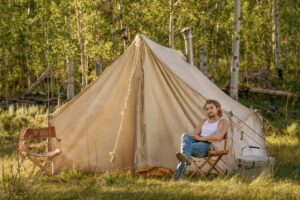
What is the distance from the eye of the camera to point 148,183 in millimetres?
8172

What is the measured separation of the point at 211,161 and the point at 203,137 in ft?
2.42

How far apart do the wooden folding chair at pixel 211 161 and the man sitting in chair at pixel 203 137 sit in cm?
11

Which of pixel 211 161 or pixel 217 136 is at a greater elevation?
pixel 217 136

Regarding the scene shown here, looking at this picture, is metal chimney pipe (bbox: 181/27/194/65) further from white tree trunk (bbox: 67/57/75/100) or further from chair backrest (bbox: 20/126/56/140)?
white tree trunk (bbox: 67/57/75/100)

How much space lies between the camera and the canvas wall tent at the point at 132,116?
952cm

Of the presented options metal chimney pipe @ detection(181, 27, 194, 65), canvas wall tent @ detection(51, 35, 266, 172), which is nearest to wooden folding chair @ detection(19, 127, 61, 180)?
canvas wall tent @ detection(51, 35, 266, 172)

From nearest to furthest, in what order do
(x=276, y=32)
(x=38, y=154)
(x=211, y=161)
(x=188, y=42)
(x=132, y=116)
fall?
(x=38, y=154), (x=211, y=161), (x=132, y=116), (x=188, y=42), (x=276, y=32)

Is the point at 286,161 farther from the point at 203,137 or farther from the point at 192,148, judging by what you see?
the point at 192,148

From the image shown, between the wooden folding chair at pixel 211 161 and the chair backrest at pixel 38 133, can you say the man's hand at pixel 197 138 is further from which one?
the chair backrest at pixel 38 133

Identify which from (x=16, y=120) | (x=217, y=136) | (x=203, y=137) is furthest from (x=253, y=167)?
(x=16, y=120)

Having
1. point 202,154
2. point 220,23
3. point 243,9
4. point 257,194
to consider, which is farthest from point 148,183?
point 243,9

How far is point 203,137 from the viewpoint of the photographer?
880 cm

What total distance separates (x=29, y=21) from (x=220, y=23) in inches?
352

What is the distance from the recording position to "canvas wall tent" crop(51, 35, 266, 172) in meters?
9.52
